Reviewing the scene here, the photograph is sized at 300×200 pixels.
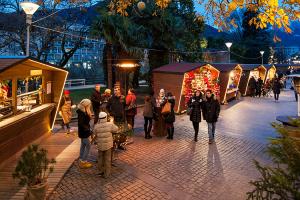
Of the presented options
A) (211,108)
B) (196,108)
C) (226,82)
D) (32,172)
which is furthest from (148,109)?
(226,82)

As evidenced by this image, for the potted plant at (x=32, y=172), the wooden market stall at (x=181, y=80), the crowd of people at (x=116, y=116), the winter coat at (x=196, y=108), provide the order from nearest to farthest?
the potted plant at (x=32, y=172)
the crowd of people at (x=116, y=116)
the winter coat at (x=196, y=108)
the wooden market stall at (x=181, y=80)

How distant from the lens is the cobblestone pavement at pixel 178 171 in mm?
6668

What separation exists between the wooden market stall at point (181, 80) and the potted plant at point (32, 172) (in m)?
11.1

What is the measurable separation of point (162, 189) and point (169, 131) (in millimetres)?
4548

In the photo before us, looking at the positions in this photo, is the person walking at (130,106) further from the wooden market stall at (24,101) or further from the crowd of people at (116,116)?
the wooden market stall at (24,101)

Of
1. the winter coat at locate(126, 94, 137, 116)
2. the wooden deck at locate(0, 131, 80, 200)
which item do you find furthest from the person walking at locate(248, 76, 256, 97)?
the wooden deck at locate(0, 131, 80, 200)

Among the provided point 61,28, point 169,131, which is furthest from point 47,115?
point 61,28

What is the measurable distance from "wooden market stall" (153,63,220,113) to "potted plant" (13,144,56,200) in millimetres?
11130

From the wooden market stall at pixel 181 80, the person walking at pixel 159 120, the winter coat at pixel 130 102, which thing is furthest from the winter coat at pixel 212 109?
the wooden market stall at pixel 181 80

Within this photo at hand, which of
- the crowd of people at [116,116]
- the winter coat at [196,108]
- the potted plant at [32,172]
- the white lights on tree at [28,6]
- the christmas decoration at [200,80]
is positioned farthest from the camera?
the christmas decoration at [200,80]

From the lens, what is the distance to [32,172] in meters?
5.60

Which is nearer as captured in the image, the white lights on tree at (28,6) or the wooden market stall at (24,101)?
the wooden market stall at (24,101)

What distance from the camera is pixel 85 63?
4934 centimetres

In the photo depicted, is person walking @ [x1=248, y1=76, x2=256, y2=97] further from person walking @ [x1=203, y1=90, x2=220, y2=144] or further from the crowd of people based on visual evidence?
person walking @ [x1=203, y1=90, x2=220, y2=144]
